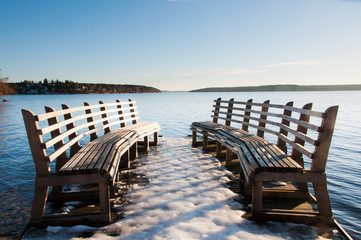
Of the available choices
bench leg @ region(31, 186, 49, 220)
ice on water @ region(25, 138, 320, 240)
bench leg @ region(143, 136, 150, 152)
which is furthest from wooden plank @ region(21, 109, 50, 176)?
bench leg @ region(143, 136, 150, 152)

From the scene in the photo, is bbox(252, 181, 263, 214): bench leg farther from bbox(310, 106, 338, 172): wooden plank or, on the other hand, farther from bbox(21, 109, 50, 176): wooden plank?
bbox(21, 109, 50, 176): wooden plank

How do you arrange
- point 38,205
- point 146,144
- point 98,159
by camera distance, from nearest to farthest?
point 38,205, point 98,159, point 146,144

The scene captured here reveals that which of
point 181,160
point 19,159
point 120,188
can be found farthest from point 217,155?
point 19,159

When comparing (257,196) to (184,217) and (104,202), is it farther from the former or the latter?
(104,202)

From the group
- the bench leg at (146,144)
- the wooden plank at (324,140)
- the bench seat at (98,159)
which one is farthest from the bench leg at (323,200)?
the bench leg at (146,144)

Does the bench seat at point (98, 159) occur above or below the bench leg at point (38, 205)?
above

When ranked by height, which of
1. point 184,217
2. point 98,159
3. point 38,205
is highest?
point 98,159

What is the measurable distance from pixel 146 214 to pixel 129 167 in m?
2.93

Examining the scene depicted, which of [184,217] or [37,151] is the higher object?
[37,151]

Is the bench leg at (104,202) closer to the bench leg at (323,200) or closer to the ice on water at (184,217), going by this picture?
the ice on water at (184,217)

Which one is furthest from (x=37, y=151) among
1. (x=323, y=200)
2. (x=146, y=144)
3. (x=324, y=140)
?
(x=146, y=144)

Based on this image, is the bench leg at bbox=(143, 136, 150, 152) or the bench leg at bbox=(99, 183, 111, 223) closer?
the bench leg at bbox=(99, 183, 111, 223)

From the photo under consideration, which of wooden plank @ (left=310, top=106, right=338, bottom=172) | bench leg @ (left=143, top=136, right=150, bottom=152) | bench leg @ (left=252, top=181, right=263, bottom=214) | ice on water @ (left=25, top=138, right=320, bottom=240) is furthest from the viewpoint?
bench leg @ (left=143, top=136, right=150, bottom=152)

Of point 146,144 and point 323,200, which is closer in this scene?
point 323,200
